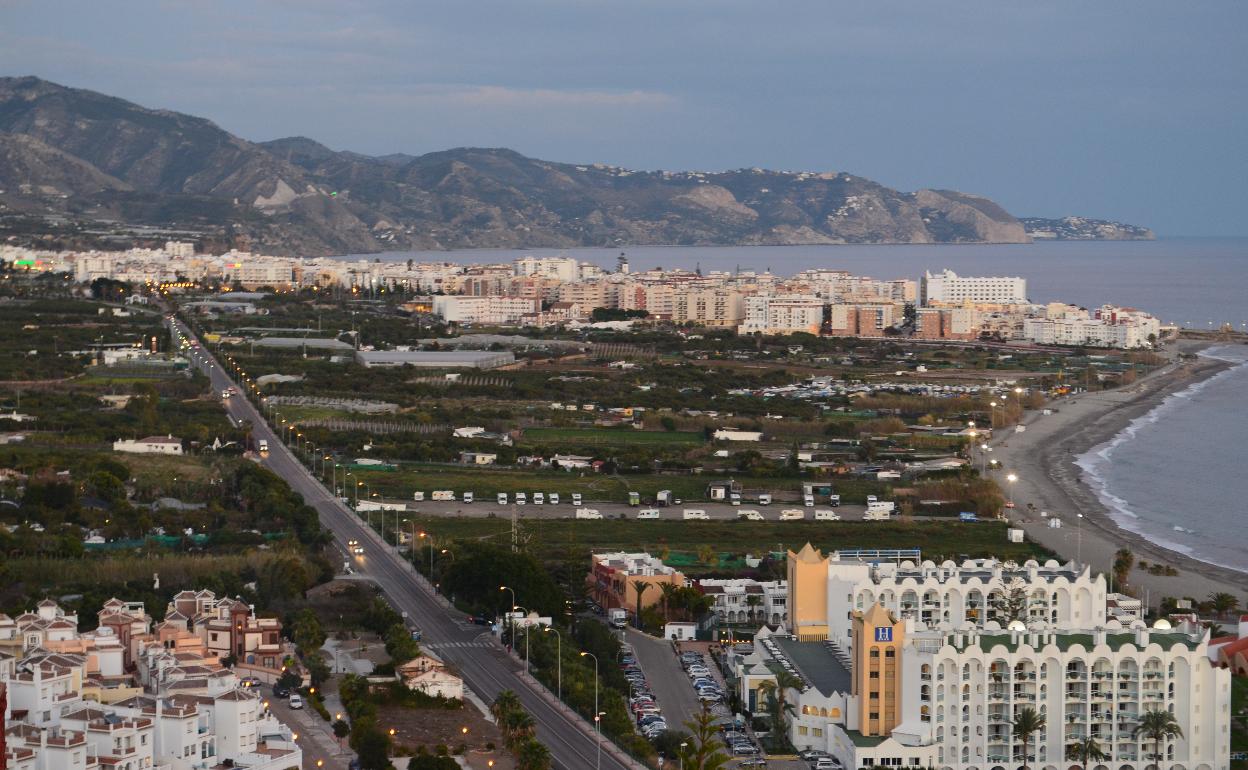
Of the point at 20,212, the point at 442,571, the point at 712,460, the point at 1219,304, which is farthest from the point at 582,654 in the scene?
the point at 20,212

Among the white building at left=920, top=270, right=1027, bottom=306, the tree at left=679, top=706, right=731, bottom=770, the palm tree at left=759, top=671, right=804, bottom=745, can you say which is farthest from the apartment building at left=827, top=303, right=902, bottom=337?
the tree at left=679, top=706, right=731, bottom=770

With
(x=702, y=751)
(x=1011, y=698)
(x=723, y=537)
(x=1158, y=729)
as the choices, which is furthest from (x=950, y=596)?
(x=723, y=537)

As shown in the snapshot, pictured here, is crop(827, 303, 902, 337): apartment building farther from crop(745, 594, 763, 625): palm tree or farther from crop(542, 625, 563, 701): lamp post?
crop(542, 625, 563, 701): lamp post

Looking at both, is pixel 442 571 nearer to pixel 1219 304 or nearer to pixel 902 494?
pixel 902 494

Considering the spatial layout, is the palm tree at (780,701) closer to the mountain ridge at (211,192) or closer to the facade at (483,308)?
the facade at (483,308)

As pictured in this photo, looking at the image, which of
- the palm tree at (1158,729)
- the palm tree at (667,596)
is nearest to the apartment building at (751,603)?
the palm tree at (667,596)

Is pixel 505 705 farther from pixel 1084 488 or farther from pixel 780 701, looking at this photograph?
pixel 1084 488
